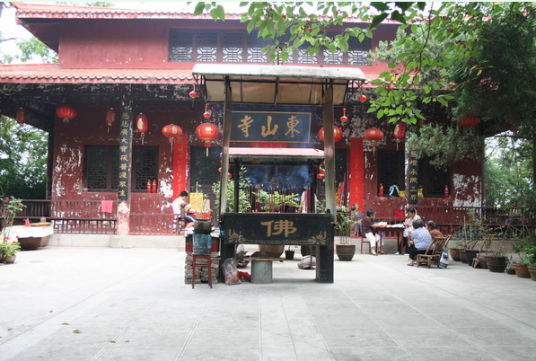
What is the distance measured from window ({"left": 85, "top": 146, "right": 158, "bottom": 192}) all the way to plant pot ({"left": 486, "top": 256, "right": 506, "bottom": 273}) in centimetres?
936

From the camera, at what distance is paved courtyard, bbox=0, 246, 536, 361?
365 centimetres

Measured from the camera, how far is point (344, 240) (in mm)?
11297

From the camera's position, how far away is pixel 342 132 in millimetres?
13727

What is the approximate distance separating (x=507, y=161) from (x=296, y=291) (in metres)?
7.29

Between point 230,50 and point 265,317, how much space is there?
10.7m

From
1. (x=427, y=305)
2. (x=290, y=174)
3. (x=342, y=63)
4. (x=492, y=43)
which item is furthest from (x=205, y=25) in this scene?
(x=427, y=305)

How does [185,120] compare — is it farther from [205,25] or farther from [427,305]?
[427,305]

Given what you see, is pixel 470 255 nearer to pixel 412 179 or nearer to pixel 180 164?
pixel 412 179

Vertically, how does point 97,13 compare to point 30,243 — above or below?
above

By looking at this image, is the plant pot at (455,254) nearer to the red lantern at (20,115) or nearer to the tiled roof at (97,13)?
the tiled roof at (97,13)

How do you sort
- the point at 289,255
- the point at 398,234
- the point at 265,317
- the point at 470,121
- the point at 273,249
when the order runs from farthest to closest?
the point at 398,234 → the point at 470,121 → the point at 289,255 → the point at 273,249 → the point at 265,317

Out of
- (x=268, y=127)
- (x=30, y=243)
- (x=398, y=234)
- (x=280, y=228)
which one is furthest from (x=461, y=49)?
(x=30, y=243)

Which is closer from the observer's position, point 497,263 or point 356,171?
point 497,263

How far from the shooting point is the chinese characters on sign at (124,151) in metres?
12.3
